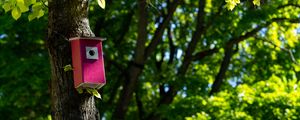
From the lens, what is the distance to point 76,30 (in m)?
5.05

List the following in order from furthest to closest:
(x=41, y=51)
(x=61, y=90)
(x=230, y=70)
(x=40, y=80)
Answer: (x=230, y=70)
(x=41, y=51)
(x=40, y=80)
(x=61, y=90)

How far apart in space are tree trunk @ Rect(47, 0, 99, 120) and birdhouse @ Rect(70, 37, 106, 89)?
81 mm

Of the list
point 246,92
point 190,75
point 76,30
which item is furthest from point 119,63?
point 76,30

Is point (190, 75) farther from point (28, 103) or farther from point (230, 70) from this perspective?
point (28, 103)

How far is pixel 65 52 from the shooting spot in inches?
197

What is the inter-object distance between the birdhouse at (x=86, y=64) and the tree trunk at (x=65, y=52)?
81 mm

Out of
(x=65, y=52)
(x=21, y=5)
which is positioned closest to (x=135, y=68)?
(x=65, y=52)

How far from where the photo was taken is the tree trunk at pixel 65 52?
193 inches

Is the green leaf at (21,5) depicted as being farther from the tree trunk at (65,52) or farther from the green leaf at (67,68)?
the green leaf at (67,68)

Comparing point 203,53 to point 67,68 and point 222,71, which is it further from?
point 67,68

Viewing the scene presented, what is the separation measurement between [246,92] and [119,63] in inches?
146

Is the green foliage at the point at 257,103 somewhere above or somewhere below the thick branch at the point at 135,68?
below

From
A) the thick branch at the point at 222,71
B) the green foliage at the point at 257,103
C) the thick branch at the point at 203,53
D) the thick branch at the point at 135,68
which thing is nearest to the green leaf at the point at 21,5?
the green foliage at the point at 257,103

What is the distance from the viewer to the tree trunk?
489 cm
